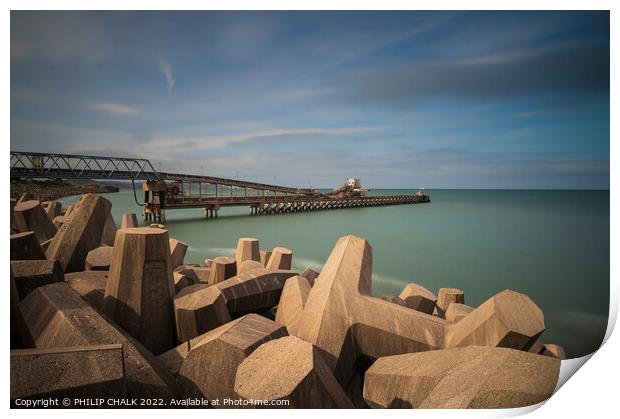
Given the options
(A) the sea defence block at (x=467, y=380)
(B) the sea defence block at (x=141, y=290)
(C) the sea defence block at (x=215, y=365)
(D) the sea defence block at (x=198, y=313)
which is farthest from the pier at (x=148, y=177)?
(A) the sea defence block at (x=467, y=380)

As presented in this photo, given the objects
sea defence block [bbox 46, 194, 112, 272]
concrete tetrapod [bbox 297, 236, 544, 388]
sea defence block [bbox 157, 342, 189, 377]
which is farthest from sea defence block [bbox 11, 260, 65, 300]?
concrete tetrapod [bbox 297, 236, 544, 388]

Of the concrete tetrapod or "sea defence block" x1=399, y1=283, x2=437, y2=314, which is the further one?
"sea defence block" x1=399, y1=283, x2=437, y2=314

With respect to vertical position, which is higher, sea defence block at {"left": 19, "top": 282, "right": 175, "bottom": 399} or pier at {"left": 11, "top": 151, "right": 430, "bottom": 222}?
pier at {"left": 11, "top": 151, "right": 430, "bottom": 222}

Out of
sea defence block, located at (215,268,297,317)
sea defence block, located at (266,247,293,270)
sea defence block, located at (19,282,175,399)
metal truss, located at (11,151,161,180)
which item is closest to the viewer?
sea defence block, located at (19,282,175,399)

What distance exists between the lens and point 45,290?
1.79 metres

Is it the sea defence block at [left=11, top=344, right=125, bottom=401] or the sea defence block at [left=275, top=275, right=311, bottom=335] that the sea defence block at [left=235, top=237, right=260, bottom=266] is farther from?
the sea defence block at [left=11, top=344, right=125, bottom=401]

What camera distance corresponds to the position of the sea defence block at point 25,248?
2.18 meters

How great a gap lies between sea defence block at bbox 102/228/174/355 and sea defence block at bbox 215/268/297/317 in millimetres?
413

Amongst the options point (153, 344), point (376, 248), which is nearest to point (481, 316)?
point (153, 344)

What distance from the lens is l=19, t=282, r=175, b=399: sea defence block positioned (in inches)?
56.9

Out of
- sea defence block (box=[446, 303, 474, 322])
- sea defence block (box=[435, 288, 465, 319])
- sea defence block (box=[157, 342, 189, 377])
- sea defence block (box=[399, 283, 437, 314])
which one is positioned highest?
sea defence block (box=[157, 342, 189, 377])

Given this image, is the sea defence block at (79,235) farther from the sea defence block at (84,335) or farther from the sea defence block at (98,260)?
the sea defence block at (84,335)

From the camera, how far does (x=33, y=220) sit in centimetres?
326
